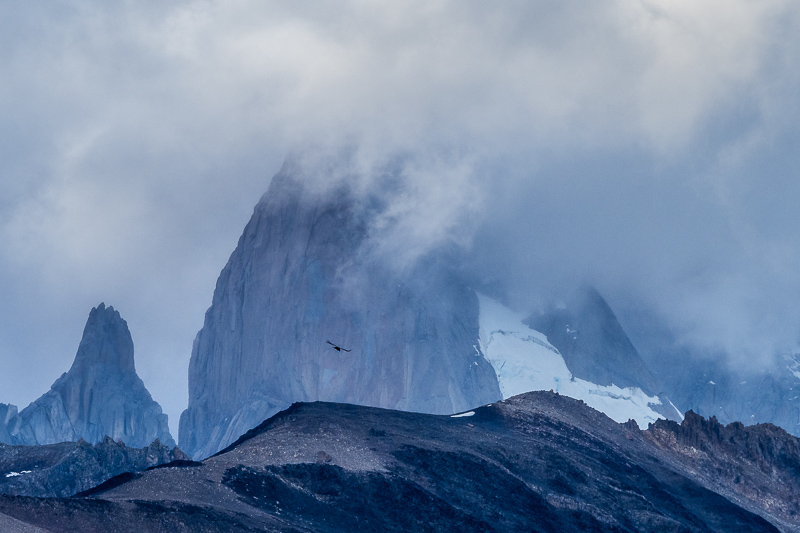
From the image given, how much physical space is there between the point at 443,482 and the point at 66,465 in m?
56.7

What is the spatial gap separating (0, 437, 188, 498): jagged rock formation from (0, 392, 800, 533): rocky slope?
2989 cm

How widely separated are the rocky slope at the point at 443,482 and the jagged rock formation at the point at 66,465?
2989 centimetres

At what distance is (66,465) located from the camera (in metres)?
166

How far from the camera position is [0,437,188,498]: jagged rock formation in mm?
158500

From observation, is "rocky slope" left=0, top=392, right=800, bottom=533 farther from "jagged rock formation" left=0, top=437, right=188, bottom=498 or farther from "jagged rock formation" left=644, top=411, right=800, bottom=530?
"jagged rock formation" left=0, top=437, right=188, bottom=498

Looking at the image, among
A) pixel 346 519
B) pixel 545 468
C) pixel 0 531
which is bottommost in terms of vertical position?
pixel 0 531

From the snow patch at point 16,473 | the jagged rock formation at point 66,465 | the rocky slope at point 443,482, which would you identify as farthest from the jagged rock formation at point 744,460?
the snow patch at point 16,473

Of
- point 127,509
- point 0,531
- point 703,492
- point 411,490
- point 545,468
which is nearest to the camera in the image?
point 0,531

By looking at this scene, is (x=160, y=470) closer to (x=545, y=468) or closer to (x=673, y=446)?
(x=545, y=468)

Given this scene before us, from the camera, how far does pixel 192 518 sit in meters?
105

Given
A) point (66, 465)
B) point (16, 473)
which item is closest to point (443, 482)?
point (66, 465)

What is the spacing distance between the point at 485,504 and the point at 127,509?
3911cm

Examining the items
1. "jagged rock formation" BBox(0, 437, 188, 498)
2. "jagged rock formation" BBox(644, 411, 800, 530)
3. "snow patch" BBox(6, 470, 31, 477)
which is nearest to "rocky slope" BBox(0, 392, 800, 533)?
"jagged rock formation" BBox(644, 411, 800, 530)

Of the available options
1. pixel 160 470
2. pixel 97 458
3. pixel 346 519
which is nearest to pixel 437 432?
pixel 346 519
